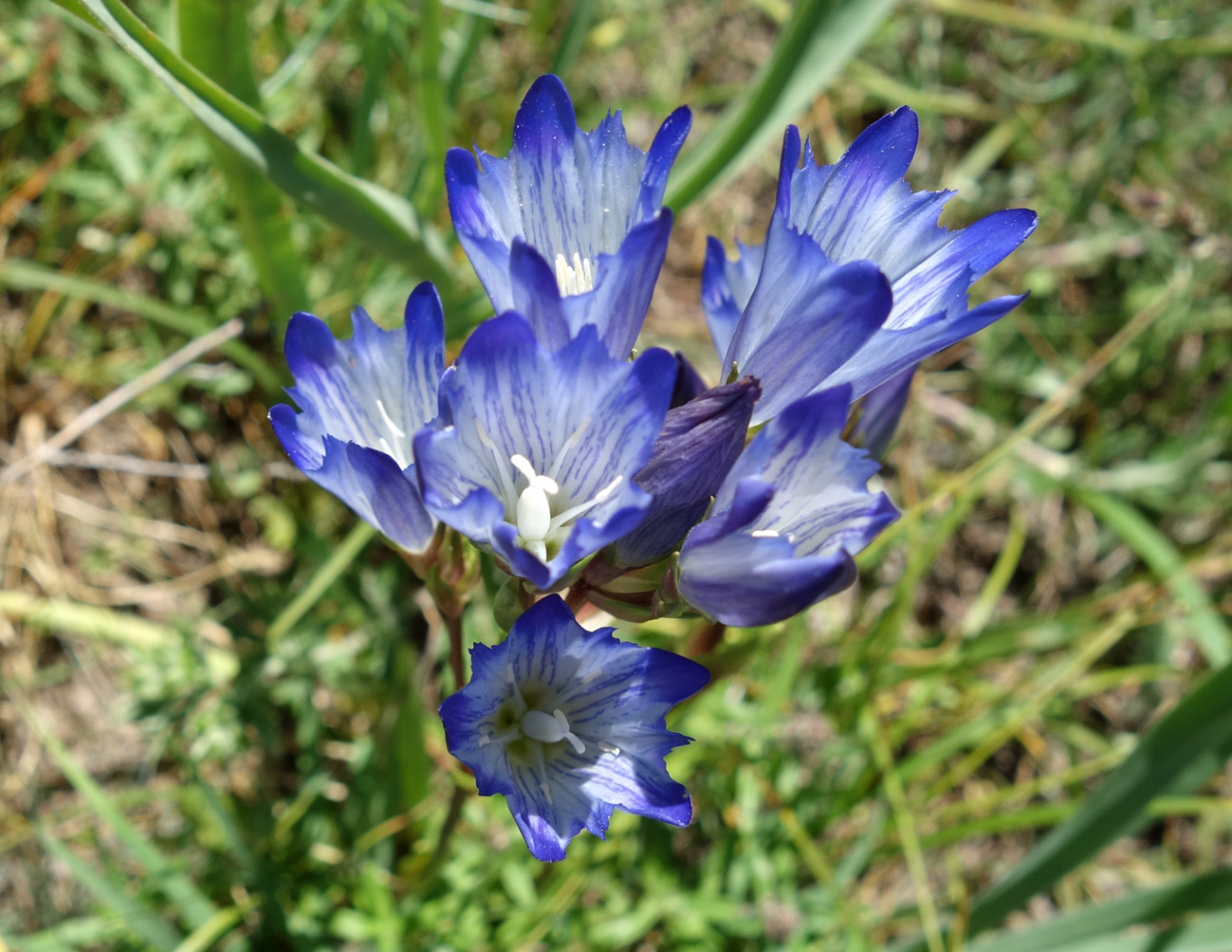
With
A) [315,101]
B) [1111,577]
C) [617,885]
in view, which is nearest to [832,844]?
[617,885]

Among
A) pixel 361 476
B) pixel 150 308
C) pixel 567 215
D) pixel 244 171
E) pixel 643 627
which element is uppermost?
pixel 567 215

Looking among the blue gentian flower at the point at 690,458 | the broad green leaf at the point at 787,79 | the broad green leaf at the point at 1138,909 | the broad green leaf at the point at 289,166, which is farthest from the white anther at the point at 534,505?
the broad green leaf at the point at 1138,909

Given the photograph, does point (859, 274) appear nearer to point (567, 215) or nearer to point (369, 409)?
point (567, 215)

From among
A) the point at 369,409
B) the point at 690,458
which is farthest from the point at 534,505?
the point at 369,409

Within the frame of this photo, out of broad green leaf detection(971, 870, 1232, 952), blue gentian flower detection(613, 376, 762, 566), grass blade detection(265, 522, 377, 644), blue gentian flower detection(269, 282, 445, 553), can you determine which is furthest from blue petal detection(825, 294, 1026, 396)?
broad green leaf detection(971, 870, 1232, 952)

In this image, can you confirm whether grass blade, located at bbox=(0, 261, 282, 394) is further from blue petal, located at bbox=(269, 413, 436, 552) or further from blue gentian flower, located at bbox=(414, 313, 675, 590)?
blue gentian flower, located at bbox=(414, 313, 675, 590)

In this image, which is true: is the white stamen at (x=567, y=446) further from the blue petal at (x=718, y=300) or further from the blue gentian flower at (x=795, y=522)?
the blue petal at (x=718, y=300)
